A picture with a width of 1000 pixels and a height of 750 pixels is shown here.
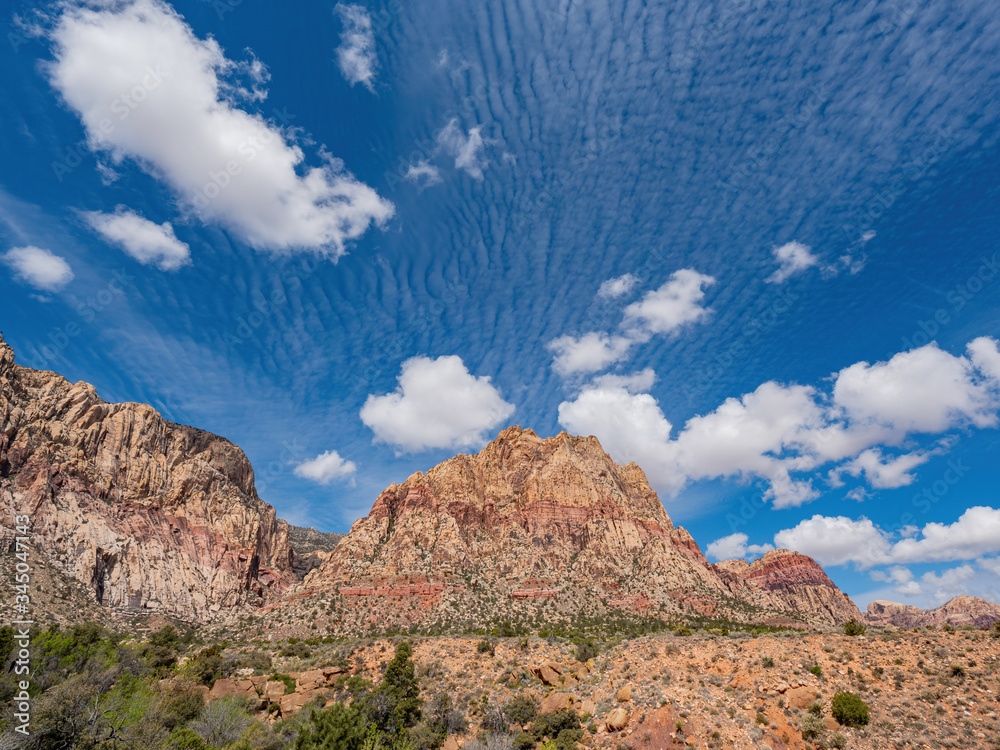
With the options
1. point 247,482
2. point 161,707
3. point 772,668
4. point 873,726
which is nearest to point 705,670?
point 772,668

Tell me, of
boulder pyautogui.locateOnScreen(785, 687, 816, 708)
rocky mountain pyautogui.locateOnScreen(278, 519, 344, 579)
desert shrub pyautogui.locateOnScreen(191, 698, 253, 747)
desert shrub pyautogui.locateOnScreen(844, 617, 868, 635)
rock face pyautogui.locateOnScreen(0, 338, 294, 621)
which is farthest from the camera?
rocky mountain pyautogui.locateOnScreen(278, 519, 344, 579)

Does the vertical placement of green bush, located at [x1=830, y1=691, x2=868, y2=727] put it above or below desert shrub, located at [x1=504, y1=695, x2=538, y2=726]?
above

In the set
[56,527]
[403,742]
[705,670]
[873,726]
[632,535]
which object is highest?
[632,535]

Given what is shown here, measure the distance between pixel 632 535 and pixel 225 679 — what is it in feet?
342

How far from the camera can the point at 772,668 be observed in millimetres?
29719

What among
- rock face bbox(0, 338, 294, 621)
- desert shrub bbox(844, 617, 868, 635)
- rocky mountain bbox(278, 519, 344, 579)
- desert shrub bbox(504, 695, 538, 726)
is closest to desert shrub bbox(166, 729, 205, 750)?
desert shrub bbox(504, 695, 538, 726)

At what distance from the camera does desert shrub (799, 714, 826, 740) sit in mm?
24234

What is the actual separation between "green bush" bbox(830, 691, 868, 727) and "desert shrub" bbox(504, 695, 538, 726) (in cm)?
2018

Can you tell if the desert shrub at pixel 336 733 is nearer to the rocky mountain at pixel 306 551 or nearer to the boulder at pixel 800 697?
the boulder at pixel 800 697

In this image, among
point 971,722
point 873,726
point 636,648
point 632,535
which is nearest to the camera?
point 971,722

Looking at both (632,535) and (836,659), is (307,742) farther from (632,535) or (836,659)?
(632,535)

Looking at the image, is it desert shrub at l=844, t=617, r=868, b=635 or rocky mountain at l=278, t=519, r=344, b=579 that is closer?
desert shrub at l=844, t=617, r=868, b=635

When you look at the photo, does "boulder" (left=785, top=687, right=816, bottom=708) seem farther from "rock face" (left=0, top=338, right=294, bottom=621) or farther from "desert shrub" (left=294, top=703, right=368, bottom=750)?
"rock face" (left=0, top=338, right=294, bottom=621)

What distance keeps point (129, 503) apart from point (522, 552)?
102 metres
